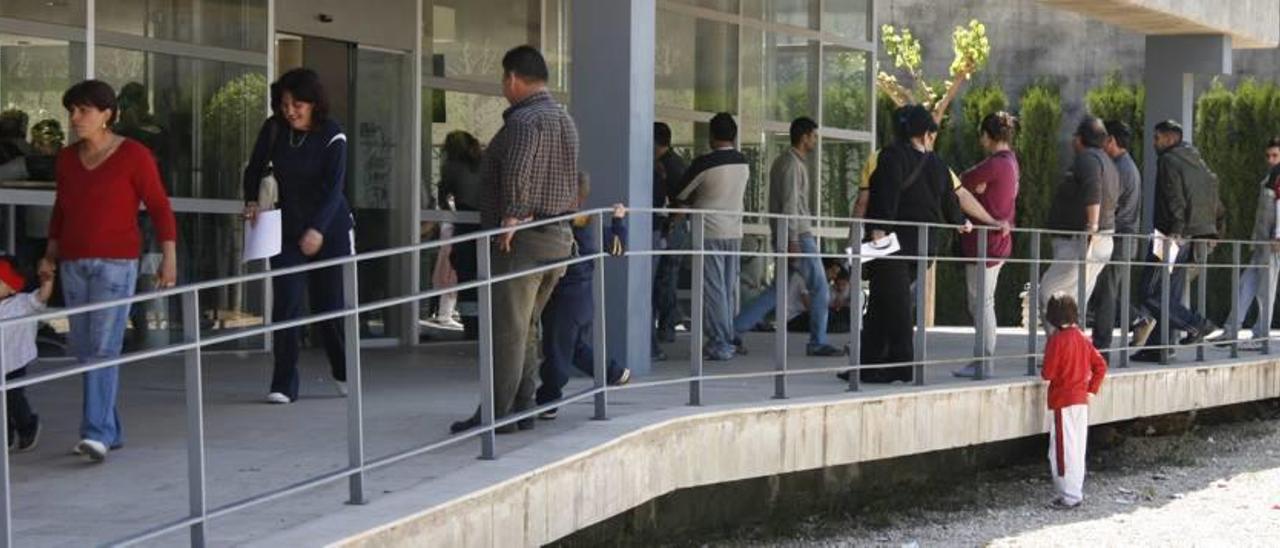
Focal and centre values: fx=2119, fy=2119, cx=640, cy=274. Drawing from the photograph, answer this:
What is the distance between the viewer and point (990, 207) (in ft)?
41.0

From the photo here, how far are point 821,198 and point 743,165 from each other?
6526mm

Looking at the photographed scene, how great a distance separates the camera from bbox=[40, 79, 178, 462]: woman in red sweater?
7.85 m

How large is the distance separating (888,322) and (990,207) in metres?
1.37

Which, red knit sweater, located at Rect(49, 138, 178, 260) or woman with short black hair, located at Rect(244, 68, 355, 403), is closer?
red knit sweater, located at Rect(49, 138, 178, 260)

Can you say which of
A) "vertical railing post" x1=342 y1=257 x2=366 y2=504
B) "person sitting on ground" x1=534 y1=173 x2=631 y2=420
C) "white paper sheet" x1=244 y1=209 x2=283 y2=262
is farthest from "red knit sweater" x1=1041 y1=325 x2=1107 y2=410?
"vertical railing post" x1=342 y1=257 x2=366 y2=504

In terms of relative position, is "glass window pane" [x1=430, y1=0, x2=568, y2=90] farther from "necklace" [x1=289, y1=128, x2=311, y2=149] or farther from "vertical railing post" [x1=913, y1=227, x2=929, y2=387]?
"necklace" [x1=289, y1=128, x2=311, y2=149]

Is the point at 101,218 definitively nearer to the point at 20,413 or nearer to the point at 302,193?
the point at 20,413

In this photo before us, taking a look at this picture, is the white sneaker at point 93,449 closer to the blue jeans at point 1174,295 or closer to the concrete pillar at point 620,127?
the concrete pillar at point 620,127

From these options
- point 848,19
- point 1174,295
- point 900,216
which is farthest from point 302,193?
point 848,19

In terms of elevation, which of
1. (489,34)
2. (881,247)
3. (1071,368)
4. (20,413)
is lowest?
(1071,368)

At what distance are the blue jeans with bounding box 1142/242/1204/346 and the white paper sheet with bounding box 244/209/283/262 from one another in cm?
753

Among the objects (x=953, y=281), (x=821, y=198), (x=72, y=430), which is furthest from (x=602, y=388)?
(x=953, y=281)

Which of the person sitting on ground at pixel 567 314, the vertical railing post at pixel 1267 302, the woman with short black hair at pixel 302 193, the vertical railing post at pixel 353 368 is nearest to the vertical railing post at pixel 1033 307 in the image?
the vertical railing post at pixel 1267 302

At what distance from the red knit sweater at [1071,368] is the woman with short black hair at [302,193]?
440 cm
